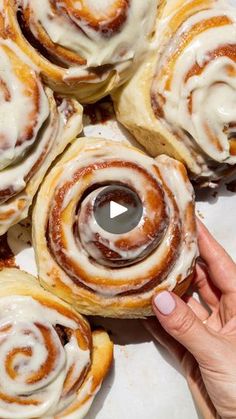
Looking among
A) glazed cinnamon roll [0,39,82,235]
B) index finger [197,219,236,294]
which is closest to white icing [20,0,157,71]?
glazed cinnamon roll [0,39,82,235]

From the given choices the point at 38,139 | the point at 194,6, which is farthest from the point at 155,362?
the point at 194,6

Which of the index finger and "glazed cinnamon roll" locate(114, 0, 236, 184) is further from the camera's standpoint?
the index finger

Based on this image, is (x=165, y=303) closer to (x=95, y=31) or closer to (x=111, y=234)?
(x=111, y=234)

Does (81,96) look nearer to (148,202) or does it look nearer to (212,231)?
(148,202)

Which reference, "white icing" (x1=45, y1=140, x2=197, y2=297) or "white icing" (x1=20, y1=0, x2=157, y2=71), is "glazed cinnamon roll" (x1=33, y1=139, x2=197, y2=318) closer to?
"white icing" (x1=45, y1=140, x2=197, y2=297)
